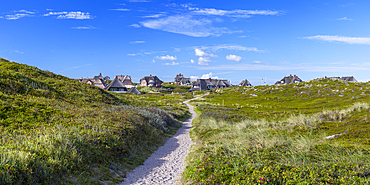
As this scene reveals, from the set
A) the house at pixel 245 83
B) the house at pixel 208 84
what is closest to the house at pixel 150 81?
the house at pixel 208 84

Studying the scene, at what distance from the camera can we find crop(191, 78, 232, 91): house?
415 feet

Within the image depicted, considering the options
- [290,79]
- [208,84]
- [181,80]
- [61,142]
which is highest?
[181,80]

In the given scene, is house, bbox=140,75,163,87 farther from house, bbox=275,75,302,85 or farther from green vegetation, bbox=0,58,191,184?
green vegetation, bbox=0,58,191,184

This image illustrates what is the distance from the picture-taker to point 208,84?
133m

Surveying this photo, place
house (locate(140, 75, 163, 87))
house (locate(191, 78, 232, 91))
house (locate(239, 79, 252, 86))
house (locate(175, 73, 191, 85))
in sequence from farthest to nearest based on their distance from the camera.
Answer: house (locate(175, 73, 191, 85)), house (locate(239, 79, 252, 86)), house (locate(140, 75, 163, 87)), house (locate(191, 78, 232, 91))

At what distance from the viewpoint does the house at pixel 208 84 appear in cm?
12638

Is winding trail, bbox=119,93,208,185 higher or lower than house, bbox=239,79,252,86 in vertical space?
lower

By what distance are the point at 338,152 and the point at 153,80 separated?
139m

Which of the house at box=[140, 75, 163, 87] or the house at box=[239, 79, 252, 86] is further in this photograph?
the house at box=[239, 79, 252, 86]

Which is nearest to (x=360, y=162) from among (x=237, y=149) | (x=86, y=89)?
(x=237, y=149)

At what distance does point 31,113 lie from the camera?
43.1 feet

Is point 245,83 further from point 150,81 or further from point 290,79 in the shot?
point 150,81

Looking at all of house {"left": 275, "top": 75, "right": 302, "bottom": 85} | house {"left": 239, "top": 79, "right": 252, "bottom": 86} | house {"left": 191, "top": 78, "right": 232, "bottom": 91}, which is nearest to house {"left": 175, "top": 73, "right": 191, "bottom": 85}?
house {"left": 191, "top": 78, "right": 232, "bottom": 91}

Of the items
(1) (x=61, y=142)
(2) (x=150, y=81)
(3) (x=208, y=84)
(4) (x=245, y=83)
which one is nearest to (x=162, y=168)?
(1) (x=61, y=142)
